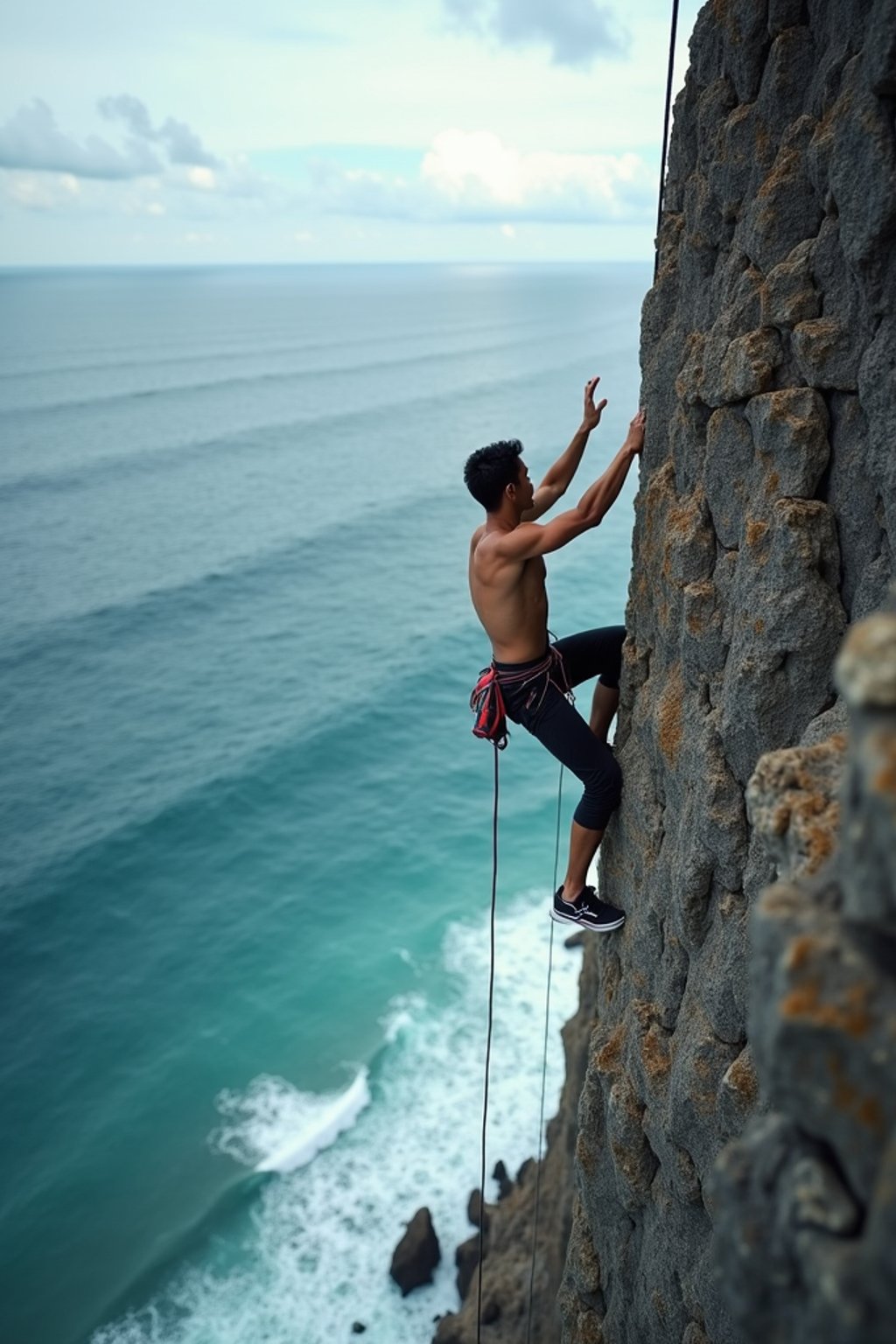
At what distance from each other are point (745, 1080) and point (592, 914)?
10.8 ft

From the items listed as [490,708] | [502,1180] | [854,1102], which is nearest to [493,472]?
[490,708]

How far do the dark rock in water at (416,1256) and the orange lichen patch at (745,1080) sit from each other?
15.4 meters

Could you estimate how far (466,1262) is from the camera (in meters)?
19.1

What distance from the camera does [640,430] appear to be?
8930 millimetres

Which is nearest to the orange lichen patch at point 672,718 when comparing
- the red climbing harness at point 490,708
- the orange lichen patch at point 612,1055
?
the red climbing harness at point 490,708

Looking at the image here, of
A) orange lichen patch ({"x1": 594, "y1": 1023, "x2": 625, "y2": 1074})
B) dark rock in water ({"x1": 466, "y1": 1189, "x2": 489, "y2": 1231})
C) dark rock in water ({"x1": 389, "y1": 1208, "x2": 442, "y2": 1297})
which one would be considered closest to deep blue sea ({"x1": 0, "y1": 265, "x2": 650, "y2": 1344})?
dark rock in water ({"x1": 389, "y1": 1208, "x2": 442, "y2": 1297})

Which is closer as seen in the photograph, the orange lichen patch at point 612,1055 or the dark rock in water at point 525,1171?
the orange lichen patch at point 612,1055

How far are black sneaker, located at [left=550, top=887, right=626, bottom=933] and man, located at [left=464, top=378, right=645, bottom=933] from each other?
11 mm

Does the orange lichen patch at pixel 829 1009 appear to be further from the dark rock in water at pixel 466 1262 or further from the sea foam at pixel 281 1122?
the sea foam at pixel 281 1122

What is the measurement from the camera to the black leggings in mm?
9266

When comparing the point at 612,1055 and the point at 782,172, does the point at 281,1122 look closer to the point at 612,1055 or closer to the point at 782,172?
the point at 612,1055

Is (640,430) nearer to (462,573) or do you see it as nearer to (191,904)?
(191,904)

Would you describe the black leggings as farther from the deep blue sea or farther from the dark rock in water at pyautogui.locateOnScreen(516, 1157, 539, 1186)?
the deep blue sea

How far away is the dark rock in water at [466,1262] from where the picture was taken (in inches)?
739
